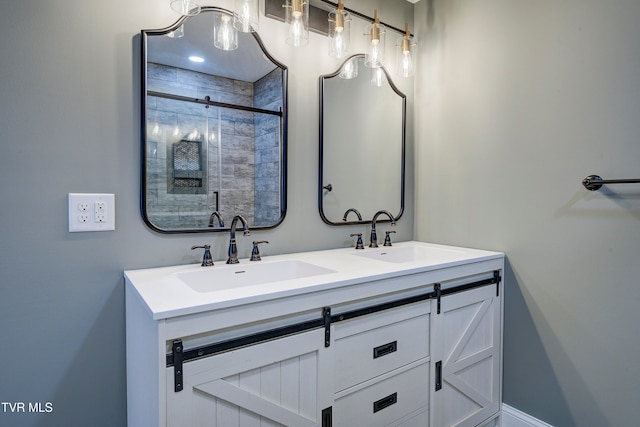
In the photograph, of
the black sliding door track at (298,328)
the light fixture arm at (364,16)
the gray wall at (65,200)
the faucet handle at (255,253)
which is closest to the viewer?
the black sliding door track at (298,328)

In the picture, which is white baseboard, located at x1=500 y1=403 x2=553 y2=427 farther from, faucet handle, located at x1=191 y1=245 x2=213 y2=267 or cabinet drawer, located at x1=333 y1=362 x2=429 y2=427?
faucet handle, located at x1=191 y1=245 x2=213 y2=267

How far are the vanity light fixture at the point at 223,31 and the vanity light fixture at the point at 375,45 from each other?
29.8 inches

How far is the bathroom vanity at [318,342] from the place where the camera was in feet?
3.03

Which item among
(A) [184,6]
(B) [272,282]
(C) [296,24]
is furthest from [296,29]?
(B) [272,282]

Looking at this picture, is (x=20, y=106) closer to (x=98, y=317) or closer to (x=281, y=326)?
(x=98, y=317)

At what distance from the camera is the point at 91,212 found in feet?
4.11

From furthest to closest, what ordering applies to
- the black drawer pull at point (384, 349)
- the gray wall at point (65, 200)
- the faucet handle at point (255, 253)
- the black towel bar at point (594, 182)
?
the faucet handle at point (255, 253)
the black towel bar at point (594, 182)
the black drawer pull at point (384, 349)
the gray wall at point (65, 200)

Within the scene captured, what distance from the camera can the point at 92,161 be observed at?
4.12 ft

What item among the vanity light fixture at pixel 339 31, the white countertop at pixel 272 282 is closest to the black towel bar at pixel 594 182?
the white countertop at pixel 272 282

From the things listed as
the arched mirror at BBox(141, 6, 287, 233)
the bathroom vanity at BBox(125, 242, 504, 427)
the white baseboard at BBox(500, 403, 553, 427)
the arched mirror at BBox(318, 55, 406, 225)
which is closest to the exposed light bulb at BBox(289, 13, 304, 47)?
the arched mirror at BBox(141, 6, 287, 233)

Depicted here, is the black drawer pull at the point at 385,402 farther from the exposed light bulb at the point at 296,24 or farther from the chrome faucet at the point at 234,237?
the exposed light bulb at the point at 296,24

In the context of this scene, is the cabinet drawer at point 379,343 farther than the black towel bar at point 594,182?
No

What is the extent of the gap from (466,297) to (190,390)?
47.2 inches

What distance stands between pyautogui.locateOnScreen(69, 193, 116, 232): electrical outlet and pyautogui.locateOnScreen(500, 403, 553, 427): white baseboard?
2.00m
